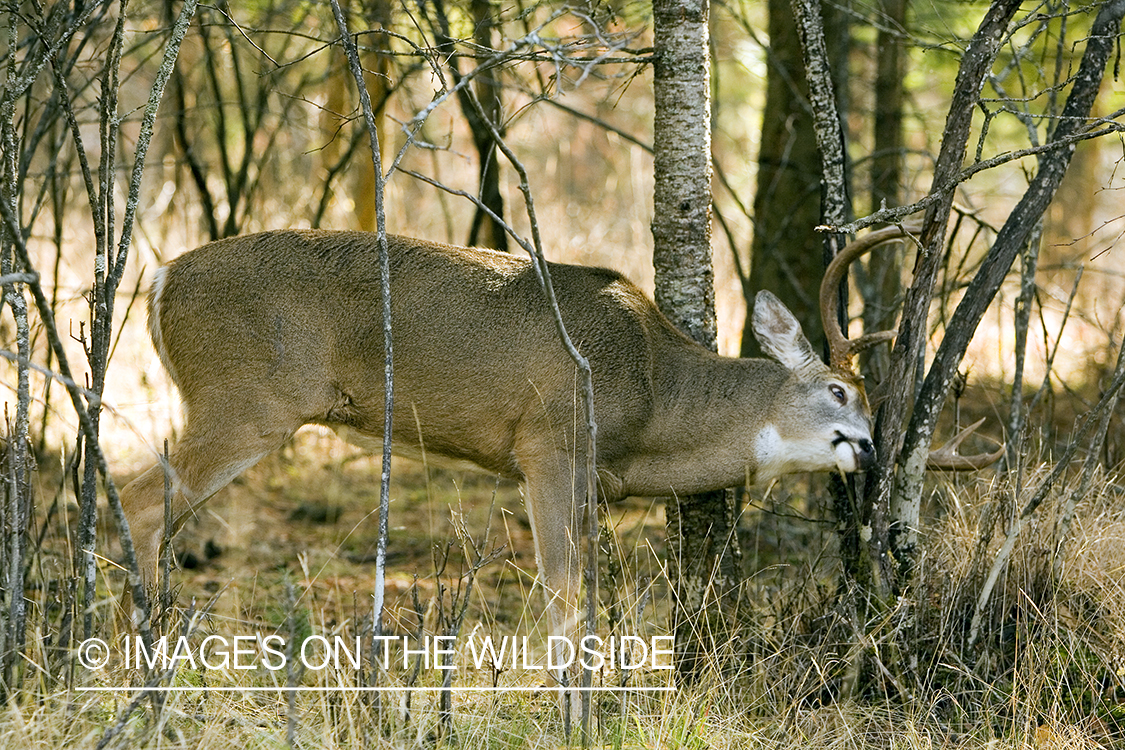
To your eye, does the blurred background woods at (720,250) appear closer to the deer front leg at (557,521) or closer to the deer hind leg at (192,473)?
the deer hind leg at (192,473)

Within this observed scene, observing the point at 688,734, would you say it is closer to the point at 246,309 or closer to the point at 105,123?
the point at 246,309

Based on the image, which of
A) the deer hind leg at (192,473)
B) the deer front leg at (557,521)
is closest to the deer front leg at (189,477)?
the deer hind leg at (192,473)

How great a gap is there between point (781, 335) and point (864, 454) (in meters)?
0.76

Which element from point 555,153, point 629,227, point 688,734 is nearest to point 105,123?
point 688,734

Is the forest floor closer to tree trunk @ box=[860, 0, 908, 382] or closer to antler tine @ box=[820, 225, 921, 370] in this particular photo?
antler tine @ box=[820, 225, 921, 370]

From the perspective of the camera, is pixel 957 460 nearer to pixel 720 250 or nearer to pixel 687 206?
pixel 687 206

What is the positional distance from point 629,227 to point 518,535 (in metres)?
8.66

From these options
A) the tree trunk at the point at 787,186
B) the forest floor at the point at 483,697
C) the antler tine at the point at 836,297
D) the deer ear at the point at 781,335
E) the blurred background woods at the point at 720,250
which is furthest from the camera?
the tree trunk at the point at 787,186

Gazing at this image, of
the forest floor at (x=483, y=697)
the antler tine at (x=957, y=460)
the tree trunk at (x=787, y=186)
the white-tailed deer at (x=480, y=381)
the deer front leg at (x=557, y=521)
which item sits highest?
the tree trunk at (x=787, y=186)

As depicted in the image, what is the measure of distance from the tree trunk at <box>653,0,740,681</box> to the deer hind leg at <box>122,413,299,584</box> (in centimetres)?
192

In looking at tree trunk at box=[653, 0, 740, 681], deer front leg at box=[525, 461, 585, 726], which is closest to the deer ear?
tree trunk at box=[653, 0, 740, 681]

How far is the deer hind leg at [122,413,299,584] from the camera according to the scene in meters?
4.88

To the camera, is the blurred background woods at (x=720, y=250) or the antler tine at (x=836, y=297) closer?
the blurred background woods at (x=720, y=250)

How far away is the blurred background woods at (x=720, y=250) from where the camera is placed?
387cm
